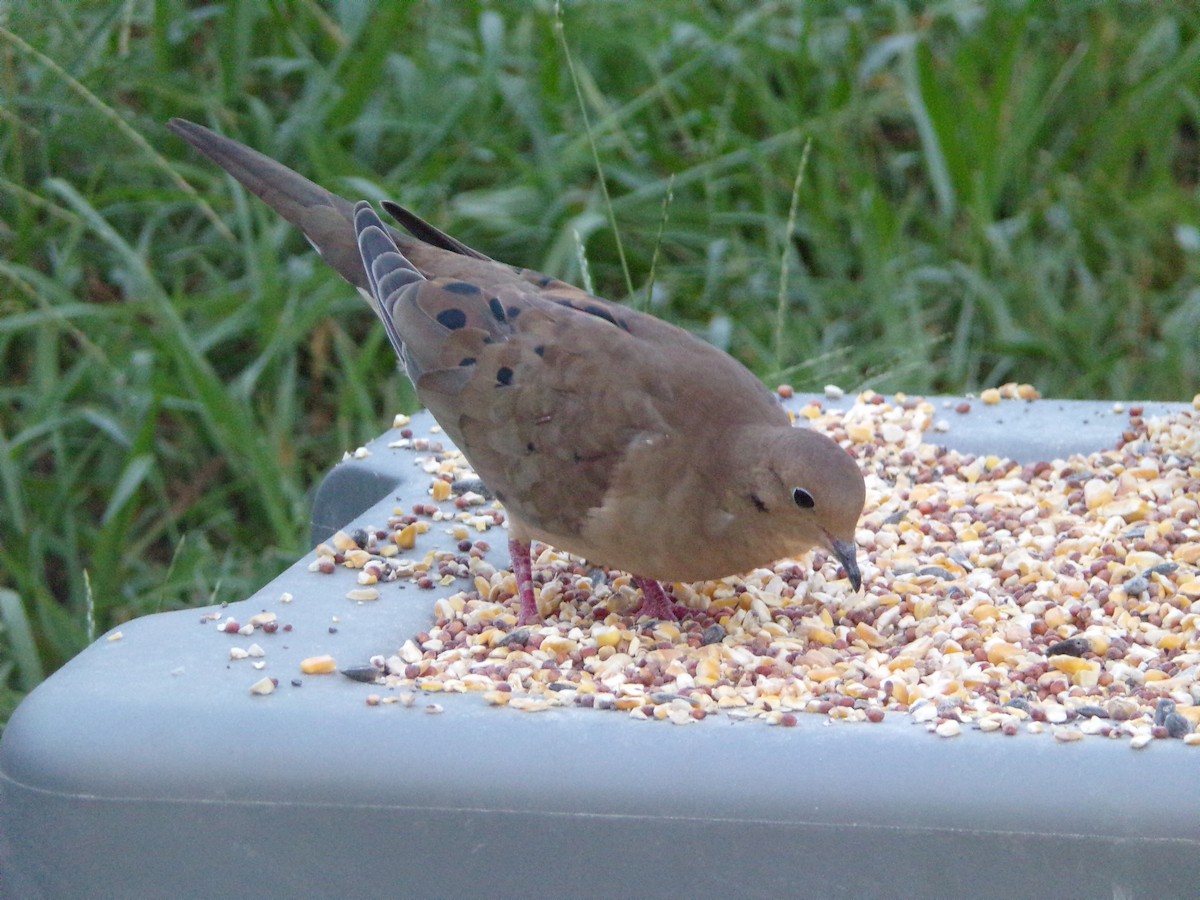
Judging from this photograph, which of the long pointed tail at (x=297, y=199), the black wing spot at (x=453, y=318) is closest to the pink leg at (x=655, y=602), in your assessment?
the black wing spot at (x=453, y=318)

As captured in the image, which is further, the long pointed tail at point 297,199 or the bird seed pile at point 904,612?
the long pointed tail at point 297,199

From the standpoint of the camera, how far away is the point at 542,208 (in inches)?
191

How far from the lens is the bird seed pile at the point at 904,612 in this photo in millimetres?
2123

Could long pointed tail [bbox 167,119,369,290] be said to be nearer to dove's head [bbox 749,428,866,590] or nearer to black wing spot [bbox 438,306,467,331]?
black wing spot [bbox 438,306,467,331]

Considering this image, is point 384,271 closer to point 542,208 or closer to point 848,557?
point 848,557

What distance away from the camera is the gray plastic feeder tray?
5.96ft

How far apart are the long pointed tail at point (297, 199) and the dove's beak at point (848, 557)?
47.4 inches

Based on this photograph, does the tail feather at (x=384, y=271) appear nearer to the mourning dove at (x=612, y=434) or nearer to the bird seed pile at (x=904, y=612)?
the mourning dove at (x=612, y=434)

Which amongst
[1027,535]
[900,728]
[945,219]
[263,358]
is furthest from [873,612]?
[945,219]

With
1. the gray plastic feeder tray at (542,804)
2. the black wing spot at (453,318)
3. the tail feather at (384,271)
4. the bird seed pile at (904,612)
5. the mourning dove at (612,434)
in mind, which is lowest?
the bird seed pile at (904,612)

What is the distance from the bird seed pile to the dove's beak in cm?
12

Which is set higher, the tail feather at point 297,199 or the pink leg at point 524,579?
the tail feather at point 297,199

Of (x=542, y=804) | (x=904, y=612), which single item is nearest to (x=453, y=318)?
(x=904, y=612)

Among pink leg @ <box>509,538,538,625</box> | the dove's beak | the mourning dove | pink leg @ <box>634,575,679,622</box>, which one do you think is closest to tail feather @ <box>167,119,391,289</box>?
the mourning dove
